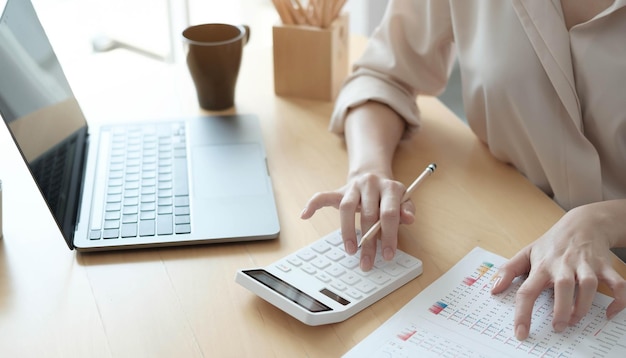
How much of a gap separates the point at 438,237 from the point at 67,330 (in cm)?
45

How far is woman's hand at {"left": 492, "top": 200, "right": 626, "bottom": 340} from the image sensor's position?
75cm

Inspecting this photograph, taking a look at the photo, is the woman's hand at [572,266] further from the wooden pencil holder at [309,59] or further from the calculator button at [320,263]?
the wooden pencil holder at [309,59]

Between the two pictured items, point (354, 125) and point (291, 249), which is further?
point (354, 125)

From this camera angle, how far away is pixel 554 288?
767 millimetres

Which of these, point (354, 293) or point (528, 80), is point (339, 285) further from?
point (528, 80)

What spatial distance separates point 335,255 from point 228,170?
0.26 m

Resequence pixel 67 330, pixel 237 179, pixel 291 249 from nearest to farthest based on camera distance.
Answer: pixel 67 330 < pixel 291 249 < pixel 237 179

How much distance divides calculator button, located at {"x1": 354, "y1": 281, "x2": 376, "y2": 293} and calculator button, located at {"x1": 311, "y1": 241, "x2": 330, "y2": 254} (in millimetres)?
75

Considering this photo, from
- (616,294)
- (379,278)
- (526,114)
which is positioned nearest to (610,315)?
(616,294)

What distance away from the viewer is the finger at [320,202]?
2.96 ft

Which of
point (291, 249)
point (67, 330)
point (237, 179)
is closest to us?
point (67, 330)

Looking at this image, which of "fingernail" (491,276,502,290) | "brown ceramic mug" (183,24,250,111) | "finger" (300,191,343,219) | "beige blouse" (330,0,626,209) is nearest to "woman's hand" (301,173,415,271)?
"finger" (300,191,343,219)

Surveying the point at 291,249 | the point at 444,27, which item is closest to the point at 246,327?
the point at 291,249

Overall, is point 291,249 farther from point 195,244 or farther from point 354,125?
point 354,125
